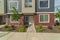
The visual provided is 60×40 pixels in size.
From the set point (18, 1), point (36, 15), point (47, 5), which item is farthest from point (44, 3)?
point (18, 1)

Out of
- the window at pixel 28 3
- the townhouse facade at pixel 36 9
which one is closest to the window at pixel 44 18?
the townhouse facade at pixel 36 9

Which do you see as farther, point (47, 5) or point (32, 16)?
point (32, 16)

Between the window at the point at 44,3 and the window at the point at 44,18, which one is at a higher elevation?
the window at the point at 44,3

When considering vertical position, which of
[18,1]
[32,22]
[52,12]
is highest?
[18,1]

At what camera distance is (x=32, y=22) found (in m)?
36.5

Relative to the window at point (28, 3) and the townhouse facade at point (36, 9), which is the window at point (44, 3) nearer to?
Answer: the townhouse facade at point (36, 9)

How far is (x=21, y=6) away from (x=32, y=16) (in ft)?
11.6

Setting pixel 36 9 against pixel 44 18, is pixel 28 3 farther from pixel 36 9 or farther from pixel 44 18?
pixel 44 18

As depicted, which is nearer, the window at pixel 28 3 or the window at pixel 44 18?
the window at pixel 28 3

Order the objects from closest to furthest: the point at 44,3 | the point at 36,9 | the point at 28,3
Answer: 1. the point at 44,3
2. the point at 28,3
3. the point at 36,9

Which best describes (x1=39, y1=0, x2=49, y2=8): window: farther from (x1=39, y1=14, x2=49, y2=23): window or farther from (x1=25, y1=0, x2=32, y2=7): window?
(x1=25, y1=0, x2=32, y2=7): window

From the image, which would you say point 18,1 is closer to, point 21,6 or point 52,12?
point 21,6

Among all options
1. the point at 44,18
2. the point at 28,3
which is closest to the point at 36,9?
the point at 28,3

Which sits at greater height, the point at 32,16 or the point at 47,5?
the point at 47,5
